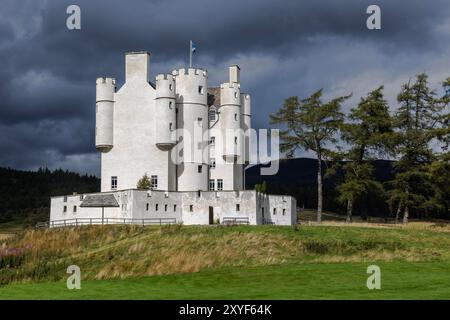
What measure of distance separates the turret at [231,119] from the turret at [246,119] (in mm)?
2611

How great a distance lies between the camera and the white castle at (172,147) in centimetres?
6066

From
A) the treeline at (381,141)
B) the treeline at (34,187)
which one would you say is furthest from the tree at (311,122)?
the treeline at (34,187)

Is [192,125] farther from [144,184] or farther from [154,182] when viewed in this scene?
[144,184]

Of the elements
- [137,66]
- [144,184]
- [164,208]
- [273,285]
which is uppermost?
[137,66]

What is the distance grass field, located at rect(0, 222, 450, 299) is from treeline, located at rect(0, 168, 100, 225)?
9243 centimetres

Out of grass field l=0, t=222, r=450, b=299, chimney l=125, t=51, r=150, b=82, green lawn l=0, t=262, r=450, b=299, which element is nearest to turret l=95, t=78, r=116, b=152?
chimney l=125, t=51, r=150, b=82

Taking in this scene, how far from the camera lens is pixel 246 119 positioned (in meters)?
71.5

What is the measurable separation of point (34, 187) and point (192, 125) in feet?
406

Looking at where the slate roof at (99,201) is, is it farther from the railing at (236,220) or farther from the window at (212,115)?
the window at (212,115)

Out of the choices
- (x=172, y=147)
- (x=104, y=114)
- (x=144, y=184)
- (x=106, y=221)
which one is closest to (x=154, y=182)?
(x=144, y=184)

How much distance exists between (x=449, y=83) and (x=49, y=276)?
39282 millimetres

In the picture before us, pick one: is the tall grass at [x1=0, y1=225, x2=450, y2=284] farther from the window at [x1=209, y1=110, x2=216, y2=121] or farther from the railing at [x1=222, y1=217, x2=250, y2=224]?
the window at [x1=209, y1=110, x2=216, y2=121]

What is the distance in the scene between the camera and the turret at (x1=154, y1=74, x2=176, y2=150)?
63.4 metres

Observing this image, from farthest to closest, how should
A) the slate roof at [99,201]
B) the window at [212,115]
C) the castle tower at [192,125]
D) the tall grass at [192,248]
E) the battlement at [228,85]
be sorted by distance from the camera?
the window at [212,115]
the battlement at [228,85]
the castle tower at [192,125]
the slate roof at [99,201]
the tall grass at [192,248]
